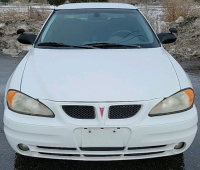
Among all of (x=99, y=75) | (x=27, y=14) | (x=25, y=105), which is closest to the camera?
(x=25, y=105)

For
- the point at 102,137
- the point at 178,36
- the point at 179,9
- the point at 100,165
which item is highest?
the point at 102,137

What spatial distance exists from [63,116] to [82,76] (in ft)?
1.53

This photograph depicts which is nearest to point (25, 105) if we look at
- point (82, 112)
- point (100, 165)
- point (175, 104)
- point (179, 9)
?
point (82, 112)

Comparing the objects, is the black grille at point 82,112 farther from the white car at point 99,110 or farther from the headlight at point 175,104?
the headlight at point 175,104

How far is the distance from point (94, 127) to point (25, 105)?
0.61 meters

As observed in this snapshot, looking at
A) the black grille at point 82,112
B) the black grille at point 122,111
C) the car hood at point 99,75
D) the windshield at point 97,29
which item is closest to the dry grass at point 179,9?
the windshield at point 97,29

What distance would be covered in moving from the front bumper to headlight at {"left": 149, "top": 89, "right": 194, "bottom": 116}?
5 centimetres

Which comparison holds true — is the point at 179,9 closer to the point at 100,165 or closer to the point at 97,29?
the point at 97,29

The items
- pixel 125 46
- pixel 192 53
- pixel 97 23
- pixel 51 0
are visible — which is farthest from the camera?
pixel 51 0

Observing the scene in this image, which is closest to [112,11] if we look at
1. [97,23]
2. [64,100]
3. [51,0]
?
[97,23]

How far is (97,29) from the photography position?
3.67 m

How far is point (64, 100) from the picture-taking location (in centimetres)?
227

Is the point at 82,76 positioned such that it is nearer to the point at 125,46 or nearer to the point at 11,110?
the point at 11,110

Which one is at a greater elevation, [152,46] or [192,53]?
[152,46]
